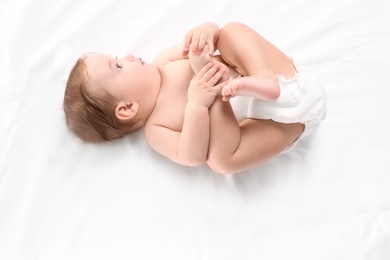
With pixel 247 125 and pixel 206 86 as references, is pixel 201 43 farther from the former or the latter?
pixel 247 125

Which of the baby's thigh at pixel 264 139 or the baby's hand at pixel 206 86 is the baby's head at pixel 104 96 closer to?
the baby's hand at pixel 206 86

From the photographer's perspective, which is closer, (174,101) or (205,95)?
(205,95)

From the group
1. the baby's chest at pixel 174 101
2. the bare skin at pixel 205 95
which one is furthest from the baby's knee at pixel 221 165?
the baby's chest at pixel 174 101

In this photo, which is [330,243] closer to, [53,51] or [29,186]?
[29,186]

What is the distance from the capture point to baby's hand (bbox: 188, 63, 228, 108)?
50.9 inches

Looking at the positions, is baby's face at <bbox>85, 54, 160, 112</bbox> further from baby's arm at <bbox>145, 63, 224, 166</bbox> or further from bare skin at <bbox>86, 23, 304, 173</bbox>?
baby's arm at <bbox>145, 63, 224, 166</bbox>

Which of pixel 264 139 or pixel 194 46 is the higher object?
pixel 194 46

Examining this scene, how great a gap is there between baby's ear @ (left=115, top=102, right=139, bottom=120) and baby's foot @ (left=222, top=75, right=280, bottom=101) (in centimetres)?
25

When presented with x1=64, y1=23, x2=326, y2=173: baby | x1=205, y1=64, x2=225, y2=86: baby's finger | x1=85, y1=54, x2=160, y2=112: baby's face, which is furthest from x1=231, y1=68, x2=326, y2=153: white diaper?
x1=85, y1=54, x2=160, y2=112: baby's face

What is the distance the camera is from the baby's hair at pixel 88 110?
134 cm

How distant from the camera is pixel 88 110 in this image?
1.35 m

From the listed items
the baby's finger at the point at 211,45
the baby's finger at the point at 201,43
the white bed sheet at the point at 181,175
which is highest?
the baby's finger at the point at 201,43

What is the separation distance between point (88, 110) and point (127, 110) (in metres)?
0.10

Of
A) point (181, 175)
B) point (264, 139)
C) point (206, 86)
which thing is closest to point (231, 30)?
point (206, 86)
